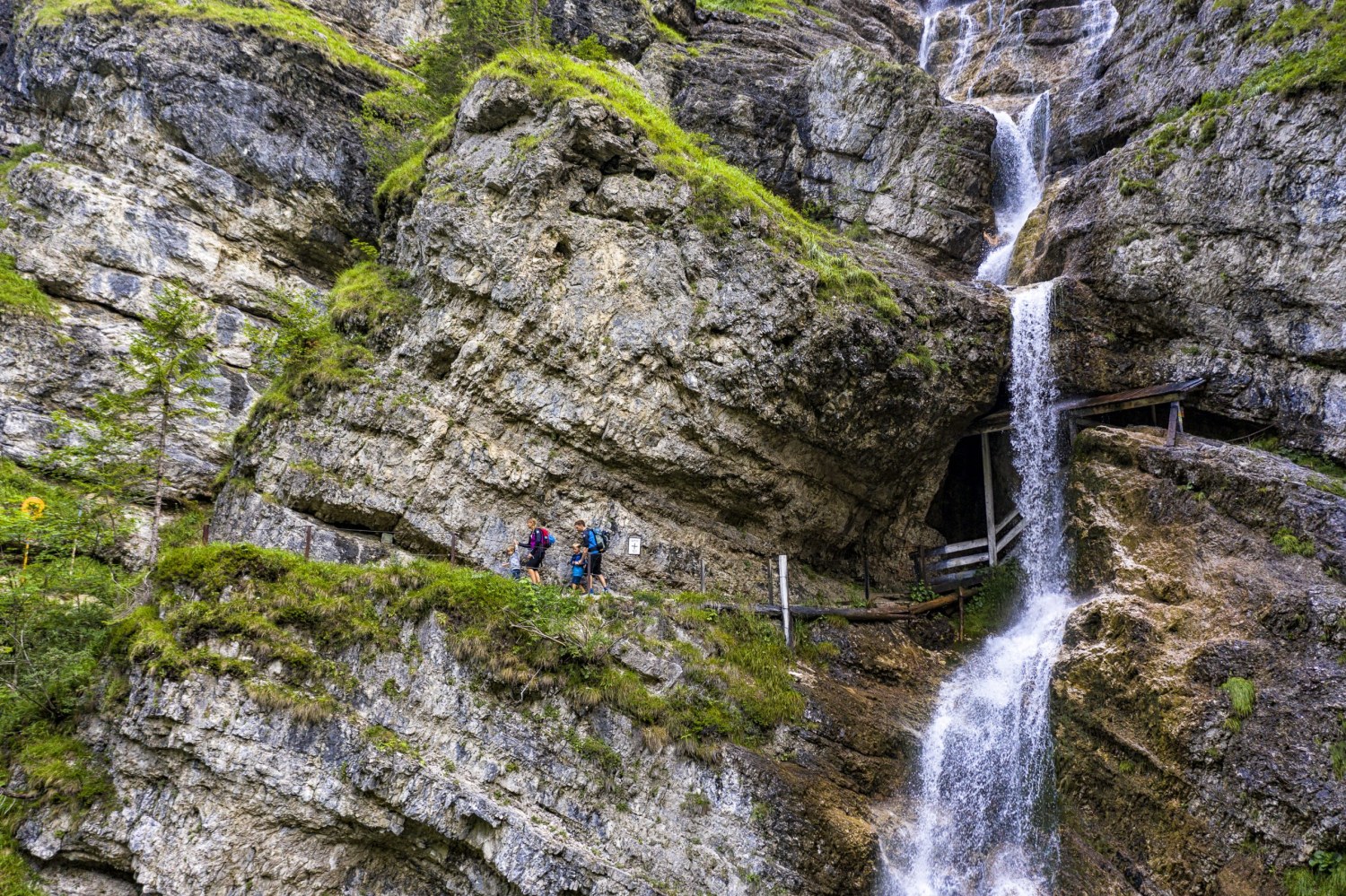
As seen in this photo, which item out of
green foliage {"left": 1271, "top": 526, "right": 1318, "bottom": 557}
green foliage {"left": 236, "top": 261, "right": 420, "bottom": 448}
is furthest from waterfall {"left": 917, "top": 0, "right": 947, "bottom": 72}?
green foliage {"left": 236, "top": 261, "right": 420, "bottom": 448}

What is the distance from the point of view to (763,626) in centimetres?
1428

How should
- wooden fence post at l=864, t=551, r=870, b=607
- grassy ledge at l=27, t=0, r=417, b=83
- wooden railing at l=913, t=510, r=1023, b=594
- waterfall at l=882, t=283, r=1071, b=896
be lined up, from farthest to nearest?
grassy ledge at l=27, t=0, r=417, b=83, wooden railing at l=913, t=510, r=1023, b=594, wooden fence post at l=864, t=551, r=870, b=607, waterfall at l=882, t=283, r=1071, b=896

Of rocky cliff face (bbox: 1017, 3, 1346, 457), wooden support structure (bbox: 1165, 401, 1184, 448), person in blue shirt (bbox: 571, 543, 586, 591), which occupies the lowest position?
person in blue shirt (bbox: 571, 543, 586, 591)

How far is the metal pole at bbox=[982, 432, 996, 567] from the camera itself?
59.6 feet

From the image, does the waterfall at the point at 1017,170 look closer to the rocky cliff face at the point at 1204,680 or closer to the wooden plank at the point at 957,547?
the wooden plank at the point at 957,547

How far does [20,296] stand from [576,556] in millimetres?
16522

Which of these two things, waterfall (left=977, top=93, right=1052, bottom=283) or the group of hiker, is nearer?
the group of hiker

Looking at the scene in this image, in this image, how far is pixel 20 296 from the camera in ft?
62.1

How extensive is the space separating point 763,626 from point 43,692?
445 inches

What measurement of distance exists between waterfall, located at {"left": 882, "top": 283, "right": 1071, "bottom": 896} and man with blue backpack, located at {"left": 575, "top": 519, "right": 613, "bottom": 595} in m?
6.51

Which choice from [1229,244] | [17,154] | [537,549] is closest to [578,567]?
[537,549]

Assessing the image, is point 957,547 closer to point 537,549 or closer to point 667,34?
point 537,549

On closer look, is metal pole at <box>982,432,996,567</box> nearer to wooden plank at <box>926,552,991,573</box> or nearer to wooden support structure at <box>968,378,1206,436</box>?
wooden plank at <box>926,552,991,573</box>

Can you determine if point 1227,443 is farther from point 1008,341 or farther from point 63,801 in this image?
point 63,801
